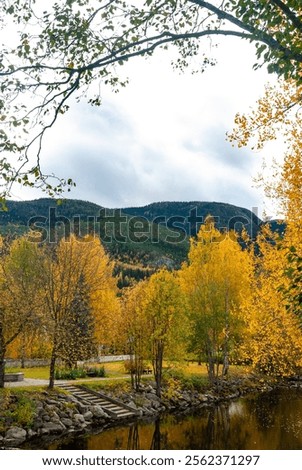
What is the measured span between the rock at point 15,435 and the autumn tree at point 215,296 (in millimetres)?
15934

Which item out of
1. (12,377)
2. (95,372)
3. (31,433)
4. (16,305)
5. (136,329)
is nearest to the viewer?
(31,433)

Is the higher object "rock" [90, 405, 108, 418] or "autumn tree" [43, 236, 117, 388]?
"autumn tree" [43, 236, 117, 388]

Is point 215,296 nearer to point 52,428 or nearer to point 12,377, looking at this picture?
point 12,377

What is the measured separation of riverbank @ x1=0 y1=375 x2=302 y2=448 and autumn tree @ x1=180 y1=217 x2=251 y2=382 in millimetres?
3721

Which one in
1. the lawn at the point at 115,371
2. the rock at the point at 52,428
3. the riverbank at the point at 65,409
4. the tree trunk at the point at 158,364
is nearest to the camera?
the riverbank at the point at 65,409

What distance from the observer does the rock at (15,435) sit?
17.0 metres

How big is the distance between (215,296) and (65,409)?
14.5 metres

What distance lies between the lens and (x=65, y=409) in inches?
831

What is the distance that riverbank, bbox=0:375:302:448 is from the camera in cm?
1825

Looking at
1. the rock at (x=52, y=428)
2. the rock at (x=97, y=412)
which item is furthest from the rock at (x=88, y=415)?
the rock at (x=52, y=428)

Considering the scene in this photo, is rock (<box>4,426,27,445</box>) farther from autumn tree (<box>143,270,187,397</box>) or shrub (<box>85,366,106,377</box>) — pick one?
shrub (<box>85,366,106,377</box>)

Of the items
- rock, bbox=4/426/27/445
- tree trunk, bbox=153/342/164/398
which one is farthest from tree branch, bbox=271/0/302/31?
tree trunk, bbox=153/342/164/398

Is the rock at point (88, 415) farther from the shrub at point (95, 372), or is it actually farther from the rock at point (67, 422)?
the shrub at point (95, 372)

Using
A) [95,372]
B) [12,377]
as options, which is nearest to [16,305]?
[12,377]
